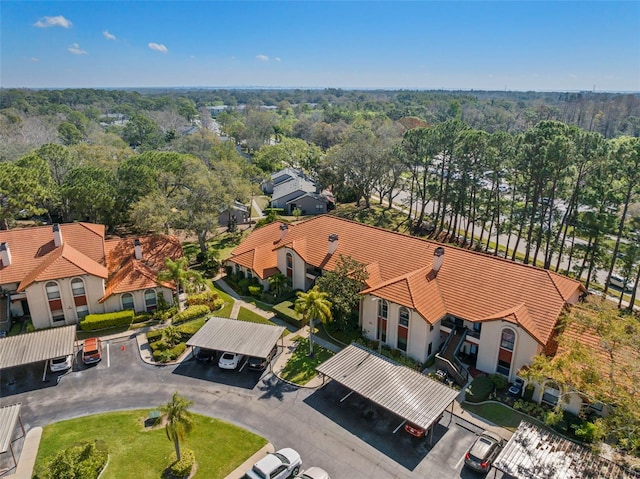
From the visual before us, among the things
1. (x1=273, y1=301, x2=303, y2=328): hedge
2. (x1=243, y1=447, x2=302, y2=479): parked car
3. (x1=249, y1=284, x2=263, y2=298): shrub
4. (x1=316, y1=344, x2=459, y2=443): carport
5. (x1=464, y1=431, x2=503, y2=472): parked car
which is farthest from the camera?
(x1=249, y1=284, x2=263, y2=298): shrub

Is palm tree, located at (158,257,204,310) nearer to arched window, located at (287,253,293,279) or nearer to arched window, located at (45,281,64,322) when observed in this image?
arched window, located at (45,281,64,322)

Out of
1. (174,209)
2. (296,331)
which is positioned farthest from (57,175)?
(296,331)

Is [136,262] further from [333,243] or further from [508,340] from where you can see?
[508,340]

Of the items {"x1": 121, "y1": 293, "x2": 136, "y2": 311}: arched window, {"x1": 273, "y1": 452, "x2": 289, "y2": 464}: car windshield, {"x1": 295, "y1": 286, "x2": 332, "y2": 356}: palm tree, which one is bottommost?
{"x1": 273, "y1": 452, "x2": 289, "y2": 464}: car windshield

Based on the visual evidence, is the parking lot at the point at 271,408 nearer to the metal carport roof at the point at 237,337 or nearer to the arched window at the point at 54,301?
the metal carport roof at the point at 237,337

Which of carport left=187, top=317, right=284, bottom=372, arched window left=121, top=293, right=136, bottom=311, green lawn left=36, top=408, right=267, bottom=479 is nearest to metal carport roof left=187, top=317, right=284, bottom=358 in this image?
carport left=187, top=317, right=284, bottom=372

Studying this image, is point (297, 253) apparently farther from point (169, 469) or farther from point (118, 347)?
point (169, 469)
